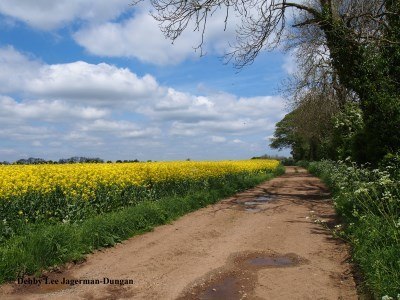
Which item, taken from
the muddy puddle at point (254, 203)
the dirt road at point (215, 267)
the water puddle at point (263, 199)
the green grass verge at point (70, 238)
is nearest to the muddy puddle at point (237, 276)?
the dirt road at point (215, 267)

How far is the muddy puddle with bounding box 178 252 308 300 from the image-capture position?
5684 mm

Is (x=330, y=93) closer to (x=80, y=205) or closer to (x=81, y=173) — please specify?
(x=81, y=173)

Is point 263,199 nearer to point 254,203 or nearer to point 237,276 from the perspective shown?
point 254,203

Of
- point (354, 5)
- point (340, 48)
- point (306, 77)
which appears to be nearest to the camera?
point (340, 48)

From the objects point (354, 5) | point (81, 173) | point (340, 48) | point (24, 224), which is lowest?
point (24, 224)

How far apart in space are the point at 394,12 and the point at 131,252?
1178 centimetres

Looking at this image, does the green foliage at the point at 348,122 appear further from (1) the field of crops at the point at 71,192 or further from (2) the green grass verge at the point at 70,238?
(2) the green grass verge at the point at 70,238

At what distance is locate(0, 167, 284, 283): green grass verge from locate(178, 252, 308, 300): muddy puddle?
8.15 ft

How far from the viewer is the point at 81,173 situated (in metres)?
12.0

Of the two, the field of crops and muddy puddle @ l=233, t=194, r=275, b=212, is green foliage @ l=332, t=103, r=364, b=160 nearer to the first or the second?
muddy puddle @ l=233, t=194, r=275, b=212

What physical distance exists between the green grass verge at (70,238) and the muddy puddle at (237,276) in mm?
2483

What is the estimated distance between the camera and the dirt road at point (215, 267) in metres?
5.77

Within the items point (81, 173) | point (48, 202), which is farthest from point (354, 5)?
point (48, 202)

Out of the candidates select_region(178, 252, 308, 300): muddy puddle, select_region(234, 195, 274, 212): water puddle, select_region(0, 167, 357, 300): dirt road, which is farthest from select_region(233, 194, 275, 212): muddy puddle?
select_region(178, 252, 308, 300): muddy puddle
